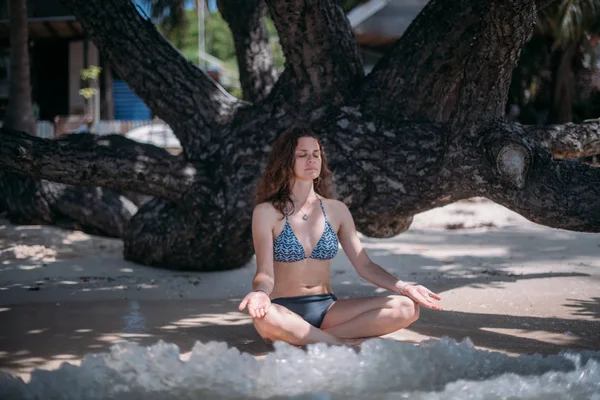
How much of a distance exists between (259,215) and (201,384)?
110 centimetres

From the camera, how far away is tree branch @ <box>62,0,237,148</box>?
7297 millimetres

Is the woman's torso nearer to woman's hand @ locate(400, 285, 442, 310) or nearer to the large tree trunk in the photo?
woman's hand @ locate(400, 285, 442, 310)

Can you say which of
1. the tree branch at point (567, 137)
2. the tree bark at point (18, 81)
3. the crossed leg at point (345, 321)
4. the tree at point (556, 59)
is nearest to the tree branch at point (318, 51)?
the tree branch at point (567, 137)

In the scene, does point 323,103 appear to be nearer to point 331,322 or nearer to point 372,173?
point 372,173

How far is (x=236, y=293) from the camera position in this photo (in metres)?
6.80

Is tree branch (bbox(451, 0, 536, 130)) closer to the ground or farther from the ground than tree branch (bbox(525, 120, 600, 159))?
farther from the ground

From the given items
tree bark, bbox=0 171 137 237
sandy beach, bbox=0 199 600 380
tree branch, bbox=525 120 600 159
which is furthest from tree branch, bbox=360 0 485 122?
tree bark, bbox=0 171 137 237

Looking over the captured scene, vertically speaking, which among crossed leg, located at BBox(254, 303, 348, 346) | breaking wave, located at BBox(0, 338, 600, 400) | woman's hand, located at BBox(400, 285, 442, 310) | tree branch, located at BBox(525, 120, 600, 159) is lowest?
breaking wave, located at BBox(0, 338, 600, 400)

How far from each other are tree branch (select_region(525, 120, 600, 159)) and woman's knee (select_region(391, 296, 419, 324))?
304cm

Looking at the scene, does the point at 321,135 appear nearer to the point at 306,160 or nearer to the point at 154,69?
the point at 154,69

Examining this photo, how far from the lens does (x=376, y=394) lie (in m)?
3.92

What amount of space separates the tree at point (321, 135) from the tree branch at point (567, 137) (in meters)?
0.01

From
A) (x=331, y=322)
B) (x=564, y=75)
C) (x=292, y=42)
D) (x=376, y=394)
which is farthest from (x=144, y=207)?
(x=564, y=75)

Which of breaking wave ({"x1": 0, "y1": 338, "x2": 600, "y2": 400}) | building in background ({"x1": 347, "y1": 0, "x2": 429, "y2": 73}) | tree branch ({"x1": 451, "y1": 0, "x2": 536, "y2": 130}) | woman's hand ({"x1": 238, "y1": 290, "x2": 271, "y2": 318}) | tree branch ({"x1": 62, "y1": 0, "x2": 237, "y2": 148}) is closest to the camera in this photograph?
breaking wave ({"x1": 0, "y1": 338, "x2": 600, "y2": 400})
